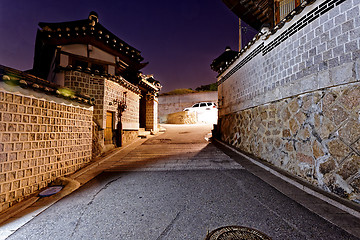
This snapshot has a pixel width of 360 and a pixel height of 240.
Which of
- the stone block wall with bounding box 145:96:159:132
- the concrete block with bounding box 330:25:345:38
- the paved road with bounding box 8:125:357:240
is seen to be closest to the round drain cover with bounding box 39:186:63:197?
the paved road with bounding box 8:125:357:240

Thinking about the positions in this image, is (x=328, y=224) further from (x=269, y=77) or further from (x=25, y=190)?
(x=25, y=190)

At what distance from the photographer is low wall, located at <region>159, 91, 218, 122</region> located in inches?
1092

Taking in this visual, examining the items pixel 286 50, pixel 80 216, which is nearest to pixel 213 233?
pixel 80 216

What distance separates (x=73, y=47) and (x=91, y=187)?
26.4ft

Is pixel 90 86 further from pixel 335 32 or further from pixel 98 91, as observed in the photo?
pixel 335 32

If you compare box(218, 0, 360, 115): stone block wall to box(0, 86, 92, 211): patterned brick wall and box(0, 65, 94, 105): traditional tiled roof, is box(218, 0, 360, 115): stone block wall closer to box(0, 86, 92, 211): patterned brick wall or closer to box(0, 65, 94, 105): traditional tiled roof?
box(0, 65, 94, 105): traditional tiled roof

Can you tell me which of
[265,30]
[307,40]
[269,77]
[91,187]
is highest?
[265,30]

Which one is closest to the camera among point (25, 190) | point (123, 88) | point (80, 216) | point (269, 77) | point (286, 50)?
point (80, 216)

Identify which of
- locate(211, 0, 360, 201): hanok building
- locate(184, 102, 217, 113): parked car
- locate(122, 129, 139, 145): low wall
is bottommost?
locate(122, 129, 139, 145): low wall

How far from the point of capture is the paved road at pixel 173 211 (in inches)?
90.2

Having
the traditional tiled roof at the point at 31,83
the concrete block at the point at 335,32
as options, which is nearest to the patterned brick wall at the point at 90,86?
the traditional tiled roof at the point at 31,83

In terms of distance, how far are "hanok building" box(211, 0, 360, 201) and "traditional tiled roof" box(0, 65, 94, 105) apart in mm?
6946

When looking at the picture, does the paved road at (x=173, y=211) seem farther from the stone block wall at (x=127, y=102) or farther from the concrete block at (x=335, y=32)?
the stone block wall at (x=127, y=102)

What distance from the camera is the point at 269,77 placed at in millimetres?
5691
